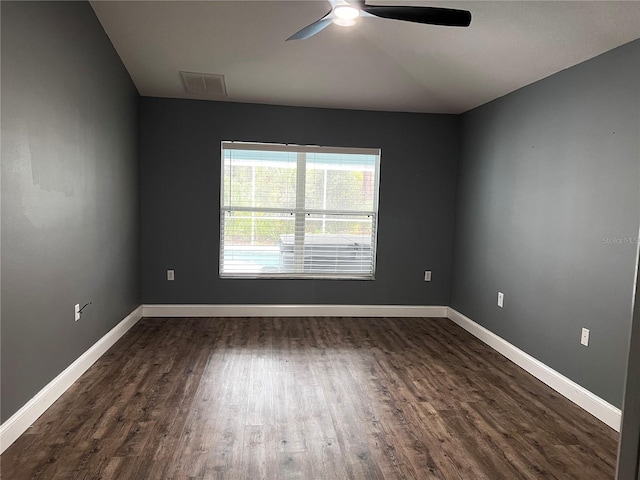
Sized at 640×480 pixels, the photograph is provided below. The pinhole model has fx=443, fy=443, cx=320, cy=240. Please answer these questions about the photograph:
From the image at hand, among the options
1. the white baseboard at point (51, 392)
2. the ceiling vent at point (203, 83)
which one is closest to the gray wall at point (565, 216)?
the ceiling vent at point (203, 83)

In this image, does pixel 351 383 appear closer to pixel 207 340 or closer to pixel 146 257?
pixel 207 340

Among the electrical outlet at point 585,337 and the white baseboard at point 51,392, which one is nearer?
the white baseboard at point 51,392

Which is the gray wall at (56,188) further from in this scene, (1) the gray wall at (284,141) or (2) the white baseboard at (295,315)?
(1) the gray wall at (284,141)

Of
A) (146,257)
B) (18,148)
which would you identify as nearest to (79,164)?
(18,148)

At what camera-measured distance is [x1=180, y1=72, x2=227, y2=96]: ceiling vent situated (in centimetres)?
392

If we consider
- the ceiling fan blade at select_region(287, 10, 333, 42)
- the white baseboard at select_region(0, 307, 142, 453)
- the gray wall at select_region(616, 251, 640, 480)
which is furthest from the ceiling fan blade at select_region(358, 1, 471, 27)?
the white baseboard at select_region(0, 307, 142, 453)

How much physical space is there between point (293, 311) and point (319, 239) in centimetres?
82

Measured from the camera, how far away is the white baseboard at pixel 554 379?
261 cm

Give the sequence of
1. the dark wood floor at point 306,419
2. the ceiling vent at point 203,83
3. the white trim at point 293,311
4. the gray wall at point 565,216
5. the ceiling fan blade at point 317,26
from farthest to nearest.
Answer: the white trim at point 293,311, the ceiling vent at point 203,83, the gray wall at point 565,216, the ceiling fan blade at point 317,26, the dark wood floor at point 306,419

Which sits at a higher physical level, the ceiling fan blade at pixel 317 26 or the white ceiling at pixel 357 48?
the white ceiling at pixel 357 48

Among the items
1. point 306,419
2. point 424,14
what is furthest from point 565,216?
point 306,419

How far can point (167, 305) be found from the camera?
4.57 meters

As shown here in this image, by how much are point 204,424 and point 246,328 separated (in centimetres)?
184

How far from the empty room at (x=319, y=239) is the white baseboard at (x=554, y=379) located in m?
0.02
